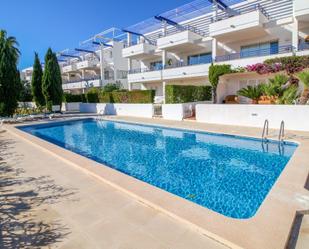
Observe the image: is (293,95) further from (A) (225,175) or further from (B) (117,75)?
(B) (117,75)

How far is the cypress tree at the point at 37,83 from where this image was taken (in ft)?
85.1

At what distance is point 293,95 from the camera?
46.7ft

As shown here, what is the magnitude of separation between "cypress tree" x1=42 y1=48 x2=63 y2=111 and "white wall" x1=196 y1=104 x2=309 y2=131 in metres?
16.6

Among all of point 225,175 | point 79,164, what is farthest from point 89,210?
point 225,175

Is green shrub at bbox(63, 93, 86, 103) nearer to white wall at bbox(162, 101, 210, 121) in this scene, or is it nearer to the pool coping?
white wall at bbox(162, 101, 210, 121)

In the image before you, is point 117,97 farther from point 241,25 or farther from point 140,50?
point 241,25

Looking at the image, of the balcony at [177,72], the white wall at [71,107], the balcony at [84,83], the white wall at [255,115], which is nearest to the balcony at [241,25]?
the balcony at [177,72]

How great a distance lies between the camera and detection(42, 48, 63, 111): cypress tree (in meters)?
25.3

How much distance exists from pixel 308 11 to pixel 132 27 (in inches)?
778

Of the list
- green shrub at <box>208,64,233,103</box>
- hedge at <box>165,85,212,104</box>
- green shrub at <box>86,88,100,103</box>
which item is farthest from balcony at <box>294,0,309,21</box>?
green shrub at <box>86,88,100,103</box>

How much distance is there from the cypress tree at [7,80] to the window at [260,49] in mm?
19724

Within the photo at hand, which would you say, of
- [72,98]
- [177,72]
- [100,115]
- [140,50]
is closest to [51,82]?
[100,115]

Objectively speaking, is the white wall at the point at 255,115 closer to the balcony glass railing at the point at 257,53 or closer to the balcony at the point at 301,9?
the balcony glass railing at the point at 257,53

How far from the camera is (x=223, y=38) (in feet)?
73.6
